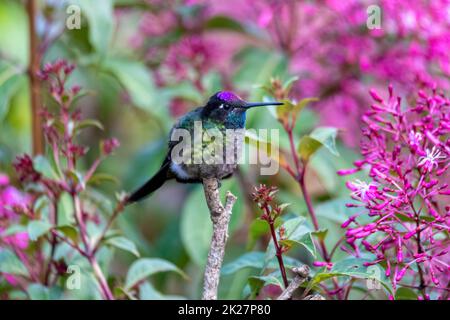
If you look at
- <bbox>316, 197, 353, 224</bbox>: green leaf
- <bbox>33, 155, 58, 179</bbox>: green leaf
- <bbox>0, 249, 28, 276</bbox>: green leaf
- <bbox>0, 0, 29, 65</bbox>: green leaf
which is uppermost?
<bbox>0, 0, 29, 65</bbox>: green leaf

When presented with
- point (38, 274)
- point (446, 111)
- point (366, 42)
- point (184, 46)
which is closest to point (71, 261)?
point (38, 274)

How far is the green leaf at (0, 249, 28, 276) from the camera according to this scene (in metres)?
2.04

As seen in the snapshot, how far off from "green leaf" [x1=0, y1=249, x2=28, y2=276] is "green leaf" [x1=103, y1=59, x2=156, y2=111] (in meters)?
0.95

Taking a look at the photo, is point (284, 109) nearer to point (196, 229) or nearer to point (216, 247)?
point (216, 247)

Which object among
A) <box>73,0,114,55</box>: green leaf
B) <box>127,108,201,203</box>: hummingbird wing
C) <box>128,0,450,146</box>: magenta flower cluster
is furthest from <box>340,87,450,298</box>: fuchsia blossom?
<box>73,0,114,55</box>: green leaf

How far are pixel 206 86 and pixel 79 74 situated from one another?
859 mm

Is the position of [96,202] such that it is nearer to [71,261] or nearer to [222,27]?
[71,261]

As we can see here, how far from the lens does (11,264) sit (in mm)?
2068

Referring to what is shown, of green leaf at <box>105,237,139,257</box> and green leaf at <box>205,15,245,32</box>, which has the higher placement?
green leaf at <box>205,15,245,32</box>

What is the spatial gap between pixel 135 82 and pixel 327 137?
4.02ft

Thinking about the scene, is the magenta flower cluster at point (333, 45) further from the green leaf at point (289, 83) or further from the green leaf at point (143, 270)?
the green leaf at point (143, 270)

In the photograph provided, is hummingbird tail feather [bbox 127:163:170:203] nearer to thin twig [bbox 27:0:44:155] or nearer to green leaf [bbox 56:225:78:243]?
green leaf [bbox 56:225:78:243]

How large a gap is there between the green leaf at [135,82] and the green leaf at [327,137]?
3.56ft

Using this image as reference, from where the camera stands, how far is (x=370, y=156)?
1795 mm
